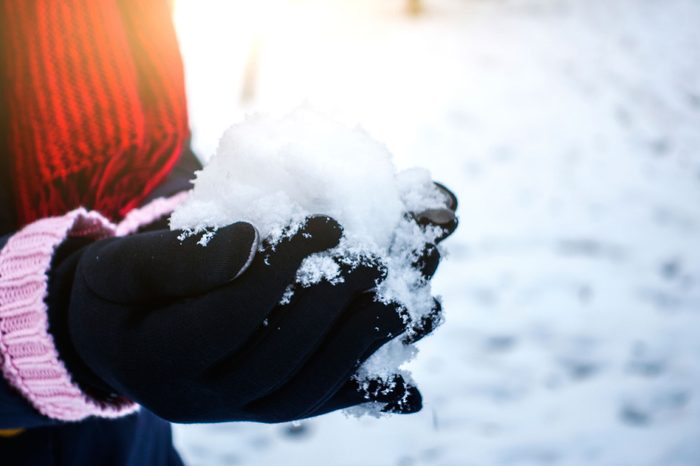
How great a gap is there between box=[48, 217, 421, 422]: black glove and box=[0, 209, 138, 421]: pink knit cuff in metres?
0.06

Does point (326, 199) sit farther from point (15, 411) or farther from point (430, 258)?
point (15, 411)

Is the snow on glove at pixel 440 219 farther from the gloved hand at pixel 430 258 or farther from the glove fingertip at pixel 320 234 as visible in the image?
the glove fingertip at pixel 320 234

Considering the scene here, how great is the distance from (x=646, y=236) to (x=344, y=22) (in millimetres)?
4223

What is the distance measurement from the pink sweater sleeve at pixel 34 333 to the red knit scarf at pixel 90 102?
0.35 metres

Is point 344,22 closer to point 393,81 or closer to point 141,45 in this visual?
point 393,81

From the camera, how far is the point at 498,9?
6199 millimetres

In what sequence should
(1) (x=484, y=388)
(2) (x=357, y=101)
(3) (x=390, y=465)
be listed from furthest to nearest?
Result: (2) (x=357, y=101)
(1) (x=484, y=388)
(3) (x=390, y=465)

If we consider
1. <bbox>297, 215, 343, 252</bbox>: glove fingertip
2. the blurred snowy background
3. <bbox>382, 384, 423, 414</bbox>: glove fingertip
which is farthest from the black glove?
the blurred snowy background

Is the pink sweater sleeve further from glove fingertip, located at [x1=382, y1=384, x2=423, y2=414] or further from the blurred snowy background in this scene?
the blurred snowy background

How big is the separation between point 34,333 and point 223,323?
12.6 inches

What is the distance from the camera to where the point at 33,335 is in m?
0.73

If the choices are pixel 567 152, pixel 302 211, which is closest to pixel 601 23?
pixel 567 152

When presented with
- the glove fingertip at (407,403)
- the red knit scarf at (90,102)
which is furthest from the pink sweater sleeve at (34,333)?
the glove fingertip at (407,403)

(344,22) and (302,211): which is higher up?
(344,22)
